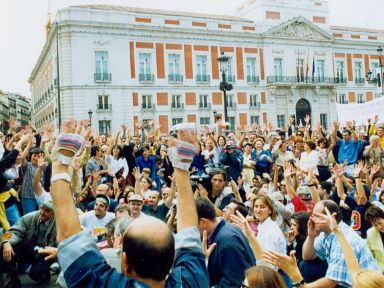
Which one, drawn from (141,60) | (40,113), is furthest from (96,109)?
(40,113)

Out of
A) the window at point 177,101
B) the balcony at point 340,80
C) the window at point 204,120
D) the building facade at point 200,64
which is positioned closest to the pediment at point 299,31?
the building facade at point 200,64

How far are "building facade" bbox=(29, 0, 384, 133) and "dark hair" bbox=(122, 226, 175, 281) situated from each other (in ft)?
104

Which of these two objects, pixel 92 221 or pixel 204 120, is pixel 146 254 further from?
pixel 204 120

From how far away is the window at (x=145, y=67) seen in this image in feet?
120

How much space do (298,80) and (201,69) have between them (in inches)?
385

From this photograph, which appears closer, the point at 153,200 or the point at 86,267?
the point at 86,267

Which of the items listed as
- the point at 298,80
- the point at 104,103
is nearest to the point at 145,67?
the point at 104,103

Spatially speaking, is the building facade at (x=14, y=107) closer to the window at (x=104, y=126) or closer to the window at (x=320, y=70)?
the window at (x=104, y=126)

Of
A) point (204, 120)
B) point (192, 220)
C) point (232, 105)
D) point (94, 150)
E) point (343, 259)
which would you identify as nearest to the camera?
point (192, 220)

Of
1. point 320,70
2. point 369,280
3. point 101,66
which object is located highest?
point 320,70

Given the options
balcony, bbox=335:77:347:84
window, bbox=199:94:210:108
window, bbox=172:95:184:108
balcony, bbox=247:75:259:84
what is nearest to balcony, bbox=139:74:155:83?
window, bbox=172:95:184:108

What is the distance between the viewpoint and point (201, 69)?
128 ft

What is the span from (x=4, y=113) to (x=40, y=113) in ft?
275

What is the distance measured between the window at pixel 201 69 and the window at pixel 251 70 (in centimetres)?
421
